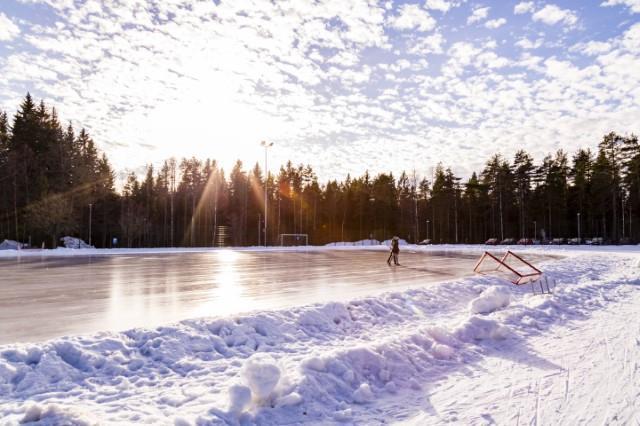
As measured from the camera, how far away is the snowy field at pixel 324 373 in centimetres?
424

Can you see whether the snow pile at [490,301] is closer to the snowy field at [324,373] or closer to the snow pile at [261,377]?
the snowy field at [324,373]

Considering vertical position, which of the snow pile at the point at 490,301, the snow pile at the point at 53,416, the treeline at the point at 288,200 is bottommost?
the snow pile at the point at 490,301

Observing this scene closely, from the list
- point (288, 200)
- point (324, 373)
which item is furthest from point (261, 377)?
point (288, 200)

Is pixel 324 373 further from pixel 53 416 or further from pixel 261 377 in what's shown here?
pixel 53 416

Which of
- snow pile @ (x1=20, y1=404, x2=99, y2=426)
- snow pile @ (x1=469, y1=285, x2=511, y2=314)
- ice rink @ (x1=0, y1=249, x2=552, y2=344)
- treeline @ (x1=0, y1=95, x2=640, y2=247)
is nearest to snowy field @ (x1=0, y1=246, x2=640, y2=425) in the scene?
snow pile @ (x1=20, y1=404, x2=99, y2=426)

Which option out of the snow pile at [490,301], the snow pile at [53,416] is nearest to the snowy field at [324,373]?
the snow pile at [53,416]

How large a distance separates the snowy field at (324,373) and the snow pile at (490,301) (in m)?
1.19

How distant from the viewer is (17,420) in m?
3.63

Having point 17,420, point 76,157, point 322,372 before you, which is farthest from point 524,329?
point 76,157

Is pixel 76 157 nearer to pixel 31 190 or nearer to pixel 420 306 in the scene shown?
pixel 31 190

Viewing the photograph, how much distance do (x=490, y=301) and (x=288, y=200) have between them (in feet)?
261

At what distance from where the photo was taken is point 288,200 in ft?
290

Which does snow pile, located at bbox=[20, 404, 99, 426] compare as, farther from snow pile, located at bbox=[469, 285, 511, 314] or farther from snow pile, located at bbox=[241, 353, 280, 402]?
snow pile, located at bbox=[469, 285, 511, 314]

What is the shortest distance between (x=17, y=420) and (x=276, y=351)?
3.41m
